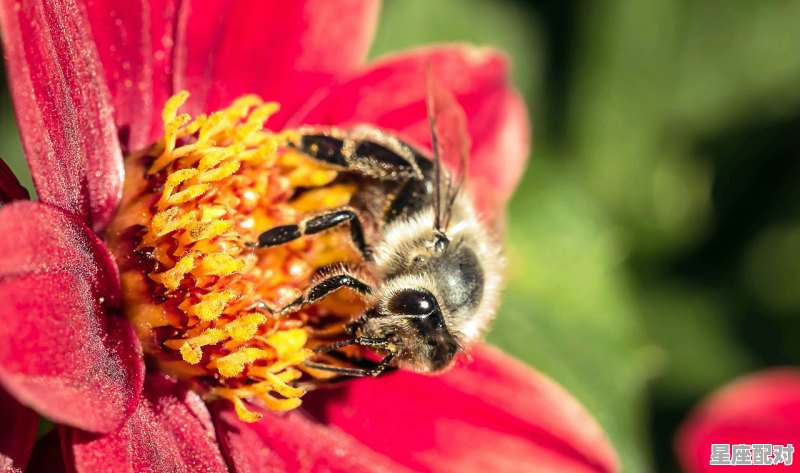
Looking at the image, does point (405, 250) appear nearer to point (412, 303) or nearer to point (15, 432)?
point (412, 303)

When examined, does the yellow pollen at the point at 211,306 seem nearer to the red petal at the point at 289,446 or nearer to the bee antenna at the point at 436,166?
the red petal at the point at 289,446

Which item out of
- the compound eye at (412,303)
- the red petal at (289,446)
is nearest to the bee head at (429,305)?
the compound eye at (412,303)

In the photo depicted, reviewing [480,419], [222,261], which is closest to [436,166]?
[222,261]

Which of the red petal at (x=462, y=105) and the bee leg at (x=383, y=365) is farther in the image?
the red petal at (x=462, y=105)

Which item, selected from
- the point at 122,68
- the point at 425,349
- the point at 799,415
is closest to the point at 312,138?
the point at 122,68

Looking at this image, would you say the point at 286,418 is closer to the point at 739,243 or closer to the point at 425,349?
the point at 425,349

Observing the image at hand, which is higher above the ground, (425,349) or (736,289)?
(736,289)

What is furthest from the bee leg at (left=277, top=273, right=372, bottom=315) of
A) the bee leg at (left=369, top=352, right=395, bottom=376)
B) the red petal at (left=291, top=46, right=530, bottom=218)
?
the red petal at (left=291, top=46, right=530, bottom=218)

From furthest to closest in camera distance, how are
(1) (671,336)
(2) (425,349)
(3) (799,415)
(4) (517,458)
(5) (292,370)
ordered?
(1) (671,336) < (3) (799,415) < (4) (517,458) < (5) (292,370) < (2) (425,349)
